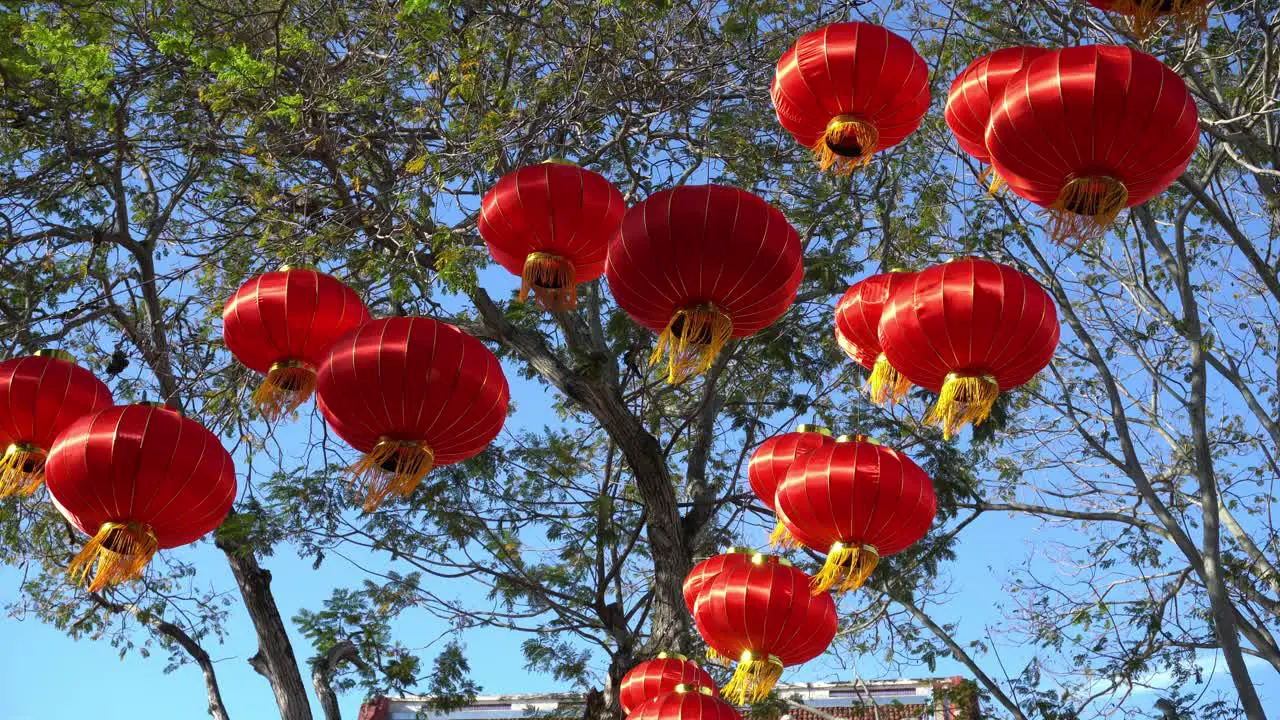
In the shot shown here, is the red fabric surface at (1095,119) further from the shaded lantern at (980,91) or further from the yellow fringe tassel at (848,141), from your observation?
the yellow fringe tassel at (848,141)

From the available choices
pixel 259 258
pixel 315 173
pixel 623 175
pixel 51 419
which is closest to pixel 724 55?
pixel 623 175

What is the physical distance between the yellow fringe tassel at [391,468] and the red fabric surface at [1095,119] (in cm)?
225

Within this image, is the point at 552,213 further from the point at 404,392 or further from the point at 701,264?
the point at 404,392

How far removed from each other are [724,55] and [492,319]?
230 cm

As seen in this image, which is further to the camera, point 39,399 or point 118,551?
point 39,399

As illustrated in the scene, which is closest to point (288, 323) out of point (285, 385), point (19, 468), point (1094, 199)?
point (285, 385)

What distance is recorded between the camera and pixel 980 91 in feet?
13.4

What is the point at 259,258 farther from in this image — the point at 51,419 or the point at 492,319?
the point at 51,419

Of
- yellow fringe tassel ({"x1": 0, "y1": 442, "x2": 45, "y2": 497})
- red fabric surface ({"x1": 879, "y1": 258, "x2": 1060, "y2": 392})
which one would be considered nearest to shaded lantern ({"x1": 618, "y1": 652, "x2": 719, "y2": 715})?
red fabric surface ({"x1": 879, "y1": 258, "x2": 1060, "y2": 392})

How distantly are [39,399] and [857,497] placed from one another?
3.56 meters

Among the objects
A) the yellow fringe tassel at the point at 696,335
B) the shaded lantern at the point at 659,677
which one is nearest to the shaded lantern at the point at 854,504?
the yellow fringe tassel at the point at 696,335

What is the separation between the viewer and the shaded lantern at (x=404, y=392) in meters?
3.84

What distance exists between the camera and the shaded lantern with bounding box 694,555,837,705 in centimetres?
545

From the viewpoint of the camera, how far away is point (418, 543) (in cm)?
817
